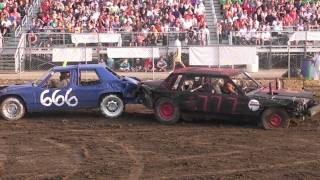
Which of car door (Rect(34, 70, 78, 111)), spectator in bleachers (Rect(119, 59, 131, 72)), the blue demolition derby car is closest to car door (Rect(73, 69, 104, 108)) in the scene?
the blue demolition derby car

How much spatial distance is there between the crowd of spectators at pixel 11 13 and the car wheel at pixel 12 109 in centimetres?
1476

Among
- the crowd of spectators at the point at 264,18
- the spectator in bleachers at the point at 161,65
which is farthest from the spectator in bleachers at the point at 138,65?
the crowd of spectators at the point at 264,18

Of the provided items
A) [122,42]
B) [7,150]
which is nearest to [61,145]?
[7,150]

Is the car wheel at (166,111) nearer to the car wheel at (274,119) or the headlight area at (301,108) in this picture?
the car wheel at (274,119)

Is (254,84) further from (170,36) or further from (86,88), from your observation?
(170,36)

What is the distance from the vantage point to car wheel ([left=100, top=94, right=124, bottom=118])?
1562 centimetres

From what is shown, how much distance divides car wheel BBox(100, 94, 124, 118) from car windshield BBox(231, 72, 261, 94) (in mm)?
3098

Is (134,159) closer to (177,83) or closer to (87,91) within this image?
(177,83)

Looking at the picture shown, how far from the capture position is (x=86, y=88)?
15.6 metres

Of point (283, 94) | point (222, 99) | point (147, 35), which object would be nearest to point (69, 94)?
point (222, 99)

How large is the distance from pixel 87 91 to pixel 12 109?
1993 millimetres

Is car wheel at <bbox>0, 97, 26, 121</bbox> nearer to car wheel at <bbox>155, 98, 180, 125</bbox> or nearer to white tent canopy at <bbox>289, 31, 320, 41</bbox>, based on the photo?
car wheel at <bbox>155, 98, 180, 125</bbox>

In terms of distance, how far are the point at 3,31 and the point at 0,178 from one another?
2104cm

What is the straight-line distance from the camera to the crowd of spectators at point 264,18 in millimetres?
27547
